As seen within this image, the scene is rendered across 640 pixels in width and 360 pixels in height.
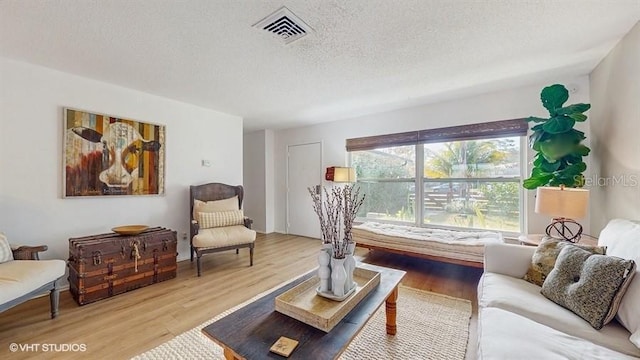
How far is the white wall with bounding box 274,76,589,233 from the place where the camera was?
Result: 10.2ft

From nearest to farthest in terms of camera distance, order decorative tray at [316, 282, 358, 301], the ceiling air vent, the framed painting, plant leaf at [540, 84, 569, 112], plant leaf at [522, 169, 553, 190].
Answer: decorative tray at [316, 282, 358, 301], the ceiling air vent, plant leaf at [540, 84, 569, 112], plant leaf at [522, 169, 553, 190], the framed painting

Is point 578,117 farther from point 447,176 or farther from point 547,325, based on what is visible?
point 547,325

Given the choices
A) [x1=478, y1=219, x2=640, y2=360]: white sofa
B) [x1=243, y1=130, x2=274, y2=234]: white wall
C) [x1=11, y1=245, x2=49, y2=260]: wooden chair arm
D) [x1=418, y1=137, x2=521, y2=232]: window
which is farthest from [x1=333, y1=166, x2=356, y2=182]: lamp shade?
[x1=11, y1=245, x2=49, y2=260]: wooden chair arm

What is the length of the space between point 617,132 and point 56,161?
5.40 m

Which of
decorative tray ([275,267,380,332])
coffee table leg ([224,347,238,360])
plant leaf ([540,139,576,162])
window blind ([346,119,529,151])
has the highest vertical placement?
window blind ([346,119,529,151])

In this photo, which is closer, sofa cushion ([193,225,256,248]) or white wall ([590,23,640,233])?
white wall ([590,23,640,233])

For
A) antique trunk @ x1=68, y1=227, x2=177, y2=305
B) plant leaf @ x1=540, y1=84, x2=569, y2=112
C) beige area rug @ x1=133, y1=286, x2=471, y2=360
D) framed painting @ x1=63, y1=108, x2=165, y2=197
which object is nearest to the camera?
beige area rug @ x1=133, y1=286, x2=471, y2=360

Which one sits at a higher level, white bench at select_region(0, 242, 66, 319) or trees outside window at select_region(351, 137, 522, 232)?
trees outside window at select_region(351, 137, 522, 232)

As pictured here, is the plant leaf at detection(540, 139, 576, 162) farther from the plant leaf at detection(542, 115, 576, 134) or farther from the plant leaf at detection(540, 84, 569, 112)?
the plant leaf at detection(540, 84, 569, 112)

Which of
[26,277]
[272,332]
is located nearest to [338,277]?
[272,332]

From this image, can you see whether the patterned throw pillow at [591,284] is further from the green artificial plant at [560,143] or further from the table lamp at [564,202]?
the green artificial plant at [560,143]

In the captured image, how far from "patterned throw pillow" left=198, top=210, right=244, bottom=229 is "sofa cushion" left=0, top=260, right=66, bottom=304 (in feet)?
4.55

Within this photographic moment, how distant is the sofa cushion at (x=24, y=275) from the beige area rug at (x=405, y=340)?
100 centimetres

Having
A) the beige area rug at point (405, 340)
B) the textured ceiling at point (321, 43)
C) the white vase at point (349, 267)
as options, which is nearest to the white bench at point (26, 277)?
the beige area rug at point (405, 340)
